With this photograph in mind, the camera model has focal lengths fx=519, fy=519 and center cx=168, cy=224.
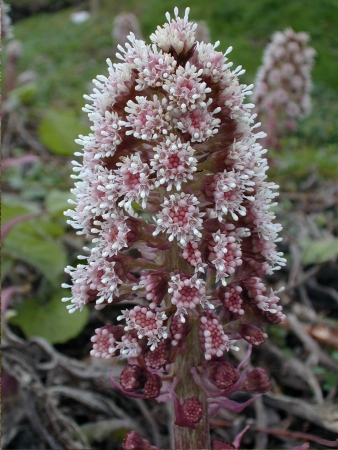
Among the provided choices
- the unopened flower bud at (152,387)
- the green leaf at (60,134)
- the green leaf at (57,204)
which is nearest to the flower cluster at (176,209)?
the unopened flower bud at (152,387)

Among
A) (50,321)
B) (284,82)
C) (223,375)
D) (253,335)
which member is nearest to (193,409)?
(223,375)

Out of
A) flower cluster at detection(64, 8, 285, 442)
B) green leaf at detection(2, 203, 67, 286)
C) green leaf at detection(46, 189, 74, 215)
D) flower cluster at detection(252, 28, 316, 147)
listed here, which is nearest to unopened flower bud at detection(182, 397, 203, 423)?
flower cluster at detection(64, 8, 285, 442)

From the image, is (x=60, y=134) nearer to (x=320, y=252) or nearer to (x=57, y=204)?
(x=57, y=204)

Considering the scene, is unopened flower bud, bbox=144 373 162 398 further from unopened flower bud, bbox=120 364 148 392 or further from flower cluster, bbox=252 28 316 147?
flower cluster, bbox=252 28 316 147

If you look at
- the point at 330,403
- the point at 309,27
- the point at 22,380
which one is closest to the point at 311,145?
the point at 309,27

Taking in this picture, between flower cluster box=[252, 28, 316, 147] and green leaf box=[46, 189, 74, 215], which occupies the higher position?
flower cluster box=[252, 28, 316, 147]

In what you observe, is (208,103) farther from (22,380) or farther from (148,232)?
(22,380)

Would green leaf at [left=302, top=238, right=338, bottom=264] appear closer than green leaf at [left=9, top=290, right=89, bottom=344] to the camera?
No
